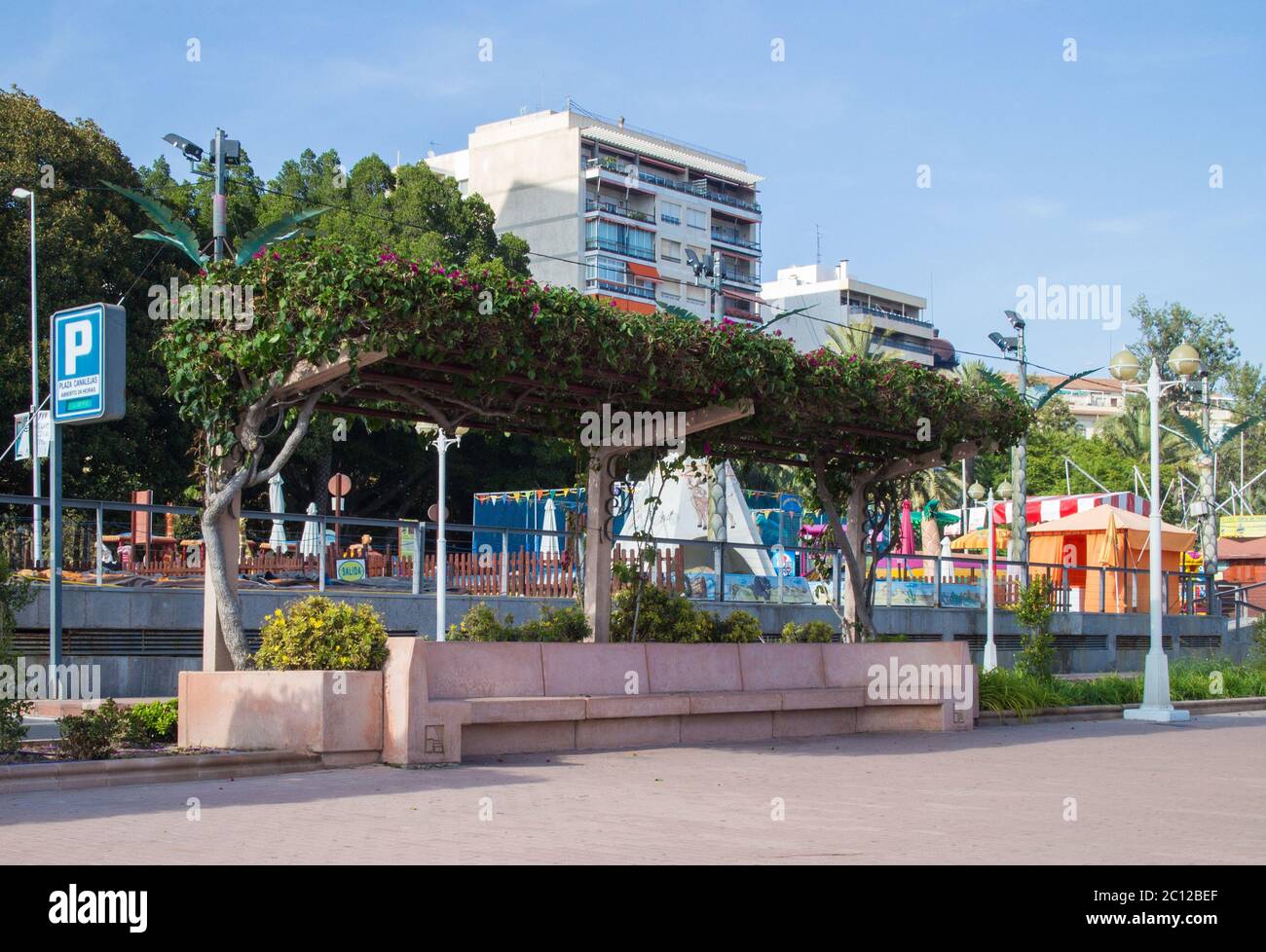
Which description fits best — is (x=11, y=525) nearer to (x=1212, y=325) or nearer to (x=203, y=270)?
(x=203, y=270)

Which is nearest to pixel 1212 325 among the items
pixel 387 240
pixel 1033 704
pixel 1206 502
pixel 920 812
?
pixel 1206 502

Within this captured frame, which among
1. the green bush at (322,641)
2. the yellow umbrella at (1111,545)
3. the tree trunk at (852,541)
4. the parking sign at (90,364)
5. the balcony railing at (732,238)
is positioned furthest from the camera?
the balcony railing at (732,238)

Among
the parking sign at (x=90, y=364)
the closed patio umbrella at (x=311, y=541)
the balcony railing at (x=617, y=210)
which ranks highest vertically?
the balcony railing at (x=617, y=210)

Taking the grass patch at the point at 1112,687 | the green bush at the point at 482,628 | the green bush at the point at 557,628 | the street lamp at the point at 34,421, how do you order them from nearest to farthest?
1. the green bush at the point at 482,628
2. the green bush at the point at 557,628
3. the street lamp at the point at 34,421
4. the grass patch at the point at 1112,687

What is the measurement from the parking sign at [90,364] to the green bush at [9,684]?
1344mm

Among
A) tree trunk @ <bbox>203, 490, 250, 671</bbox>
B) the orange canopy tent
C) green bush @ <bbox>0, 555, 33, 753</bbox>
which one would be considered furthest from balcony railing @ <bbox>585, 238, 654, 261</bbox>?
green bush @ <bbox>0, 555, 33, 753</bbox>

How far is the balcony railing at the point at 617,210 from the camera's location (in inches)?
3418

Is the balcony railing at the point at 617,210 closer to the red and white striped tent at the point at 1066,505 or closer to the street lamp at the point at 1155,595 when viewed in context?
the red and white striped tent at the point at 1066,505

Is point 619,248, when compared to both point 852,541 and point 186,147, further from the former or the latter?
point 852,541

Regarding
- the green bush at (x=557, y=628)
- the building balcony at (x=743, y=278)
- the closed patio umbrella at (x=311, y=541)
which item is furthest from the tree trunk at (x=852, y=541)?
the building balcony at (x=743, y=278)

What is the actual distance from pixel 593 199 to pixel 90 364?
3048 inches

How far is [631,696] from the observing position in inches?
551

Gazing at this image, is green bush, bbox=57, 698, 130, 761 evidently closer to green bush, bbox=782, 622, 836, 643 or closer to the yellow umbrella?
green bush, bbox=782, 622, 836, 643
